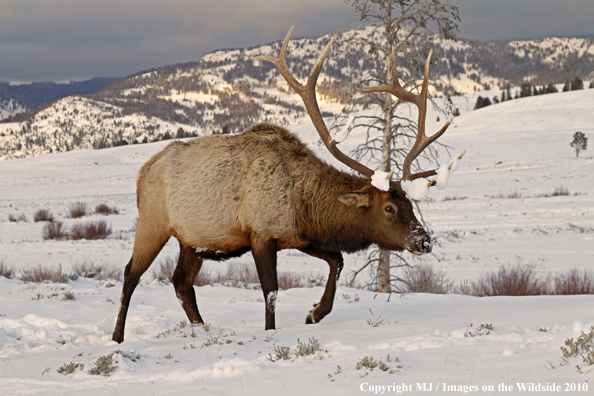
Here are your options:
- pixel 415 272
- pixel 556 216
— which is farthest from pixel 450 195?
pixel 415 272

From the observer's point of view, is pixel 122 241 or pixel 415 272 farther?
pixel 122 241

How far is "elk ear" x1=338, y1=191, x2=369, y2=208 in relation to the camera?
5.77m

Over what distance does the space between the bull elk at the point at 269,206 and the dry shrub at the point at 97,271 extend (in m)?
4.96

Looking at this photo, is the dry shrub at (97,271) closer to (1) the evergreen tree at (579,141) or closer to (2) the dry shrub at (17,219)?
(2) the dry shrub at (17,219)

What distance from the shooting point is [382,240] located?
5.81 metres

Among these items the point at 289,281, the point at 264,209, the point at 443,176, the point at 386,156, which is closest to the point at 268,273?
the point at 264,209

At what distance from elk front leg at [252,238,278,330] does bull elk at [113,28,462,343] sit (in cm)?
1

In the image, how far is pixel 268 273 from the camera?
5645 mm

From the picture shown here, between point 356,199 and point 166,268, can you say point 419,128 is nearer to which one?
point 356,199

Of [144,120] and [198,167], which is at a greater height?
[144,120]

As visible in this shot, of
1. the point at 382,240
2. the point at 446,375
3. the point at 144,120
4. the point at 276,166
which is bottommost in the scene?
the point at 446,375

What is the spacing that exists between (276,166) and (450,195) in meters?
27.0

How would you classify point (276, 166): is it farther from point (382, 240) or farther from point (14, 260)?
point (14, 260)

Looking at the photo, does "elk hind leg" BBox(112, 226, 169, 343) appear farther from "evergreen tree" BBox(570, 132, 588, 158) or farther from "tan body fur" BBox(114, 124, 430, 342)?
"evergreen tree" BBox(570, 132, 588, 158)
